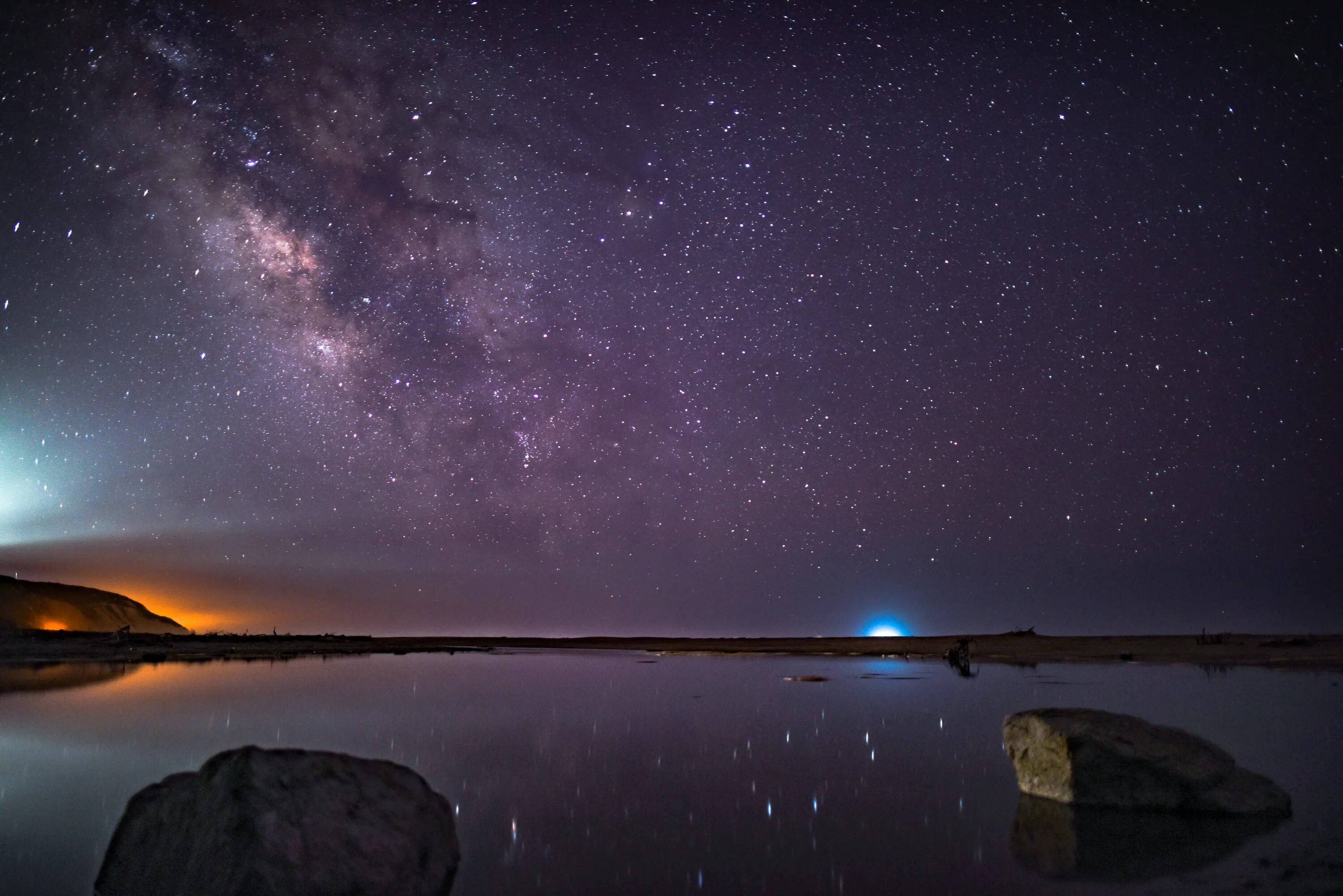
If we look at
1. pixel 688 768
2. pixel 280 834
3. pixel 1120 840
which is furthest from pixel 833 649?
pixel 280 834

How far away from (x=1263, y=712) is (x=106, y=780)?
28892 millimetres

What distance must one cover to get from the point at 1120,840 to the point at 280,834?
9937 millimetres

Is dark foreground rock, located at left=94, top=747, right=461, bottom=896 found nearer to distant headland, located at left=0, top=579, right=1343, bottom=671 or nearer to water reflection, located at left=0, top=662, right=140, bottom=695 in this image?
water reflection, located at left=0, top=662, right=140, bottom=695

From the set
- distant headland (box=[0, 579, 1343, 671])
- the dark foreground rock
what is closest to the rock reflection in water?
the dark foreground rock

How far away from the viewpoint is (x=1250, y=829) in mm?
11000

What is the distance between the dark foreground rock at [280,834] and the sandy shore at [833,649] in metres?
51.9

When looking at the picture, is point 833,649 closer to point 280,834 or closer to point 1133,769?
point 1133,769

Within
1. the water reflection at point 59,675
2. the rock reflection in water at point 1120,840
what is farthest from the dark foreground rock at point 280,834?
the water reflection at point 59,675

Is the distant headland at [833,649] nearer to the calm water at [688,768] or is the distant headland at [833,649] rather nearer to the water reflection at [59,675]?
the water reflection at [59,675]

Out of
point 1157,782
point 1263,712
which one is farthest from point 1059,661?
point 1157,782

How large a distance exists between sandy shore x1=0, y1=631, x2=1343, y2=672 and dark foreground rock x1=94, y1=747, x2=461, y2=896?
51858mm

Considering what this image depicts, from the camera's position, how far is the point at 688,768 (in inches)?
650

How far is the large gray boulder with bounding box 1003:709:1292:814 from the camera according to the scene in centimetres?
1208

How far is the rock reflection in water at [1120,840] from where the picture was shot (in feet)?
30.8
